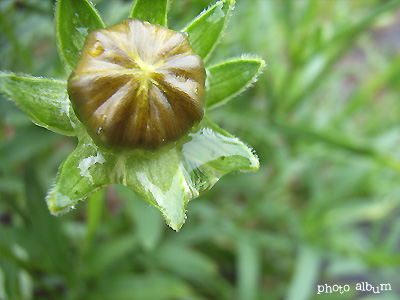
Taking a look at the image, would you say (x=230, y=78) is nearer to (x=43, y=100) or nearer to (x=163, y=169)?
(x=163, y=169)

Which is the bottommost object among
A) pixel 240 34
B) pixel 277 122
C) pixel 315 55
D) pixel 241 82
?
pixel 241 82

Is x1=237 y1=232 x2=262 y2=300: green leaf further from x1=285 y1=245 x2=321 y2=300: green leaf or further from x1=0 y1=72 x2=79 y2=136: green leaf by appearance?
x1=0 y1=72 x2=79 y2=136: green leaf

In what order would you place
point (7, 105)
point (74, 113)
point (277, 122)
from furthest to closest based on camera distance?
point (277, 122)
point (7, 105)
point (74, 113)

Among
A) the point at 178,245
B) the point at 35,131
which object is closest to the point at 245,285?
the point at 178,245

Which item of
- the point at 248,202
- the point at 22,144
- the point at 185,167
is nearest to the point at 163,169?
the point at 185,167

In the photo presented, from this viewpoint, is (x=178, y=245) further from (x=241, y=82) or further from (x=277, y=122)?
(x=241, y=82)

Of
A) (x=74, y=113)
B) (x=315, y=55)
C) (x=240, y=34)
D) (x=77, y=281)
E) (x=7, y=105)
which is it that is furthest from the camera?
(x=240, y=34)

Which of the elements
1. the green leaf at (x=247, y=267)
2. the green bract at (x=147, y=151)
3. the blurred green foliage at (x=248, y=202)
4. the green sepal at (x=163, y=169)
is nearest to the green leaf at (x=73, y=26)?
the green bract at (x=147, y=151)

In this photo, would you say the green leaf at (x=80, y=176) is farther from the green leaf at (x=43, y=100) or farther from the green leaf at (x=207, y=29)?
the green leaf at (x=207, y=29)
